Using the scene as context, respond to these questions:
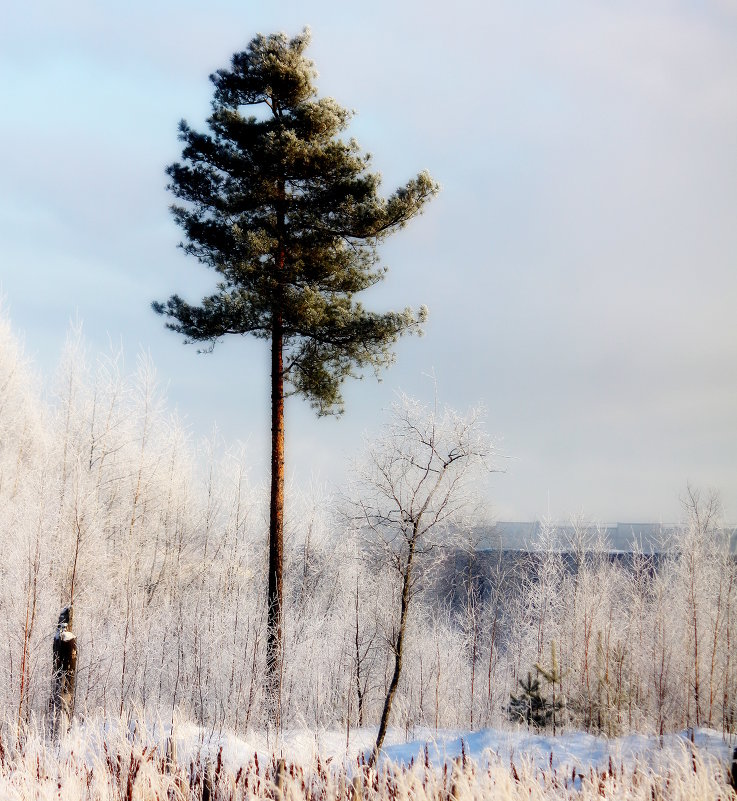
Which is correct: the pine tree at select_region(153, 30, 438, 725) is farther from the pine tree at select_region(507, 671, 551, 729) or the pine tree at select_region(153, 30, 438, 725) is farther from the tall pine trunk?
the pine tree at select_region(507, 671, 551, 729)

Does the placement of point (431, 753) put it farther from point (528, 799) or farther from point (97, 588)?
point (97, 588)

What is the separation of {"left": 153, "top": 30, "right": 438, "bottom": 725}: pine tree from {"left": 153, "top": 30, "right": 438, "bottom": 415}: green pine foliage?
0.02 metres

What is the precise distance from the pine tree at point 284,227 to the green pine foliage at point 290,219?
0.02 meters

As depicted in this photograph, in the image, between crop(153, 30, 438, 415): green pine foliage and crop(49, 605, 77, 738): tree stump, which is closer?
crop(49, 605, 77, 738): tree stump

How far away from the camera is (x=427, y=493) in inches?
423

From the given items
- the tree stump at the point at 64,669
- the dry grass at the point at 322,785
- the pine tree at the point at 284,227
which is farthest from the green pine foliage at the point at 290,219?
Result: the dry grass at the point at 322,785

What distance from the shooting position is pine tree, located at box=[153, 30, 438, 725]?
12.2m

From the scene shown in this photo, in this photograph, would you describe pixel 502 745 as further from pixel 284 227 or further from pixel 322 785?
pixel 284 227

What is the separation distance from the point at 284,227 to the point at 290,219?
19 cm

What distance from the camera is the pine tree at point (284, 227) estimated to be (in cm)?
1217

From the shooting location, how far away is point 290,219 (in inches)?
500

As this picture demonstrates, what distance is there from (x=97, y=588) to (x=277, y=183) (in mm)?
13478

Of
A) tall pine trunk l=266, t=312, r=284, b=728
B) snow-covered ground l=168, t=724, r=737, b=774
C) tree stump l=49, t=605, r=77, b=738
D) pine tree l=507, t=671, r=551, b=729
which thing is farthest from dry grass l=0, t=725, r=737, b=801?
pine tree l=507, t=671, r=551, b=729

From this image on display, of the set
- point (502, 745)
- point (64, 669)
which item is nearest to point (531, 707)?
point (502, 745)
